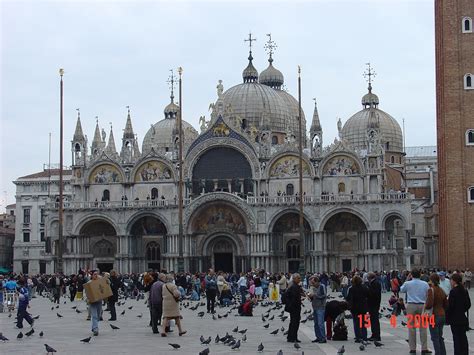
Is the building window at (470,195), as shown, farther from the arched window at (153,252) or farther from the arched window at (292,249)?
the arched window at (153,252)

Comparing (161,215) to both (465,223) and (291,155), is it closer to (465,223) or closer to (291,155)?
(291,155)

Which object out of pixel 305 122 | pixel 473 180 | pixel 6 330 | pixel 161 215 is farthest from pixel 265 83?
pixel 6 330

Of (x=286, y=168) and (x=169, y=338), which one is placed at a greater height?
(x=286, y=168)

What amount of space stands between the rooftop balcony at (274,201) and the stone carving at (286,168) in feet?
7.65

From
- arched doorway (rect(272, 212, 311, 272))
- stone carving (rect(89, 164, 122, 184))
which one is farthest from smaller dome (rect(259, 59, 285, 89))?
arched doorway (rect(272, 212, 311, 272))

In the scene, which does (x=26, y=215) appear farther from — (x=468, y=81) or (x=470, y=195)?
(x=468, y=81)

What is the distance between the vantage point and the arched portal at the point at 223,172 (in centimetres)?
7119

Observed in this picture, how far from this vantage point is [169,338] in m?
22.2

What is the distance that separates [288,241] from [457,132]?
66.7 feet

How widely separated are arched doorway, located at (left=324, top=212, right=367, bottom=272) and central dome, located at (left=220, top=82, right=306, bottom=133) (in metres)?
13.7

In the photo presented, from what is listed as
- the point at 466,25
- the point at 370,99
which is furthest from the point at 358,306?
the point at 370,99

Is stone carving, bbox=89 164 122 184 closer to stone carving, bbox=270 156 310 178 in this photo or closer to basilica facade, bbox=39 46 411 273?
basilica facade, bbox=39 46 411 273

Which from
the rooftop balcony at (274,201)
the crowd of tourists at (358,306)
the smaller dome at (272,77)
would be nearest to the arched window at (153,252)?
the rooftop balcony at (274,201)

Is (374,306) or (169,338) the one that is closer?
(374,306)
